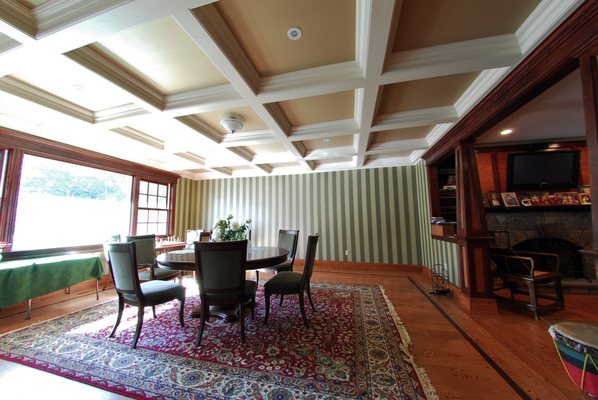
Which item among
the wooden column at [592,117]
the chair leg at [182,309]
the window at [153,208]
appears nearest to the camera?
the wooden column at [592,117]

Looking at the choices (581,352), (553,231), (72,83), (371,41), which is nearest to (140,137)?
(72,83)

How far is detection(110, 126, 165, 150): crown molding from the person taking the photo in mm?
3422

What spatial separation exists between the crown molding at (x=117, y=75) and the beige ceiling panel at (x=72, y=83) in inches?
2.7

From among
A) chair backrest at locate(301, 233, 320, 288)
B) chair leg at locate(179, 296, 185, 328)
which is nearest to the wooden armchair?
chair backrest at locate(301, 233, 320, 288)

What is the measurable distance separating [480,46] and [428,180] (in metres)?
2.80

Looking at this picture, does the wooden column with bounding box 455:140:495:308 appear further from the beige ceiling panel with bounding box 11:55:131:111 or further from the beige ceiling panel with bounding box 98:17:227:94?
the beige ceiling panel with bounding box 11:55:131:111

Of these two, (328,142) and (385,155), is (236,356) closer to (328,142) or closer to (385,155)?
(328,142)

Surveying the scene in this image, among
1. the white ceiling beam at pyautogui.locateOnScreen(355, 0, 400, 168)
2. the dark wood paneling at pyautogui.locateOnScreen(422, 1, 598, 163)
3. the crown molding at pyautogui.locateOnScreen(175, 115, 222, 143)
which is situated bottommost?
the dark wood paneling at pyautogui.locateOnScreen(422, 1, 598, 163)

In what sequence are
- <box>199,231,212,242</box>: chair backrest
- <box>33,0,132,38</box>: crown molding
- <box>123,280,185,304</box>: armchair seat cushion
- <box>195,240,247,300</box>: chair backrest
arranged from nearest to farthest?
<box>33,0,132,38</box>: crown molding → <box>195,240,247,300</box>: chair backrest → <box>123,280,185,304</box>: armchair seat cushion → <box>199,231,212,242</box>: chair backrest

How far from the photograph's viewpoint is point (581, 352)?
120 cm

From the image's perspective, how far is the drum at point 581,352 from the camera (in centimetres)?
117

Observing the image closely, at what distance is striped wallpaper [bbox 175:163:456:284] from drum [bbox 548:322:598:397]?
9.71 ft

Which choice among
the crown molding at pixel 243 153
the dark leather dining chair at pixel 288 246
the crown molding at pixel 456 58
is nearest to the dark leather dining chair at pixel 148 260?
the dark leather dining chair at pixel 288 246

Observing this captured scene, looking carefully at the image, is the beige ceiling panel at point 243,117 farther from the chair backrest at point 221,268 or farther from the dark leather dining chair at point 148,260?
the dark leather dining chair at point 148,260
